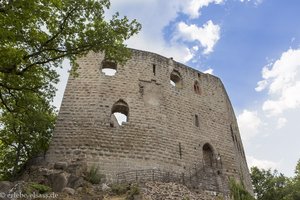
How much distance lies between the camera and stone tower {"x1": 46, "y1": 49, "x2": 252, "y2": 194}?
13.7m

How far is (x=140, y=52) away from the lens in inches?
714

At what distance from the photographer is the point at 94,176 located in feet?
39.3

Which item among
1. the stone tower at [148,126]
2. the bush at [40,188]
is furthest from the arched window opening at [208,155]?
the bush at [40,188]

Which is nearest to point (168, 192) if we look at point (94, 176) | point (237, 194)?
point (94, 176)

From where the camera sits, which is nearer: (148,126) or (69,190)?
(69,190)

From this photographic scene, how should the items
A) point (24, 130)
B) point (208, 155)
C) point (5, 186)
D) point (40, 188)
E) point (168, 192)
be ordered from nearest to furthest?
point (5, 186), point (40, 188), point (168, 192), point (24, 130), point (208, 155)


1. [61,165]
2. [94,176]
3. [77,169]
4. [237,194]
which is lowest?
[237,194]

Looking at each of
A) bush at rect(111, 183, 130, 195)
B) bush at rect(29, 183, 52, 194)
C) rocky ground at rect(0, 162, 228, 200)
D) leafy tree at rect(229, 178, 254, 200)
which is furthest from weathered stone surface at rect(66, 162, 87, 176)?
leafy tree at rect(229, 178, 254, 200)

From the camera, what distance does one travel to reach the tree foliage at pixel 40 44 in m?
9.16

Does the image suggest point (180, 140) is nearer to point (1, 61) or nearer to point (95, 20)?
point (95, 20)

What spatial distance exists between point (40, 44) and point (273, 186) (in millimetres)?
18676

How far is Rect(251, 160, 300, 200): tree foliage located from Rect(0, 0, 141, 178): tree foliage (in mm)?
15135

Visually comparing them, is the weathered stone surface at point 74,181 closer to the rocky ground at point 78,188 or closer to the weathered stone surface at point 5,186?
the rocky ground at point 78,188

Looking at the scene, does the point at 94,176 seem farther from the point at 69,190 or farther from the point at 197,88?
the point at 197,88
